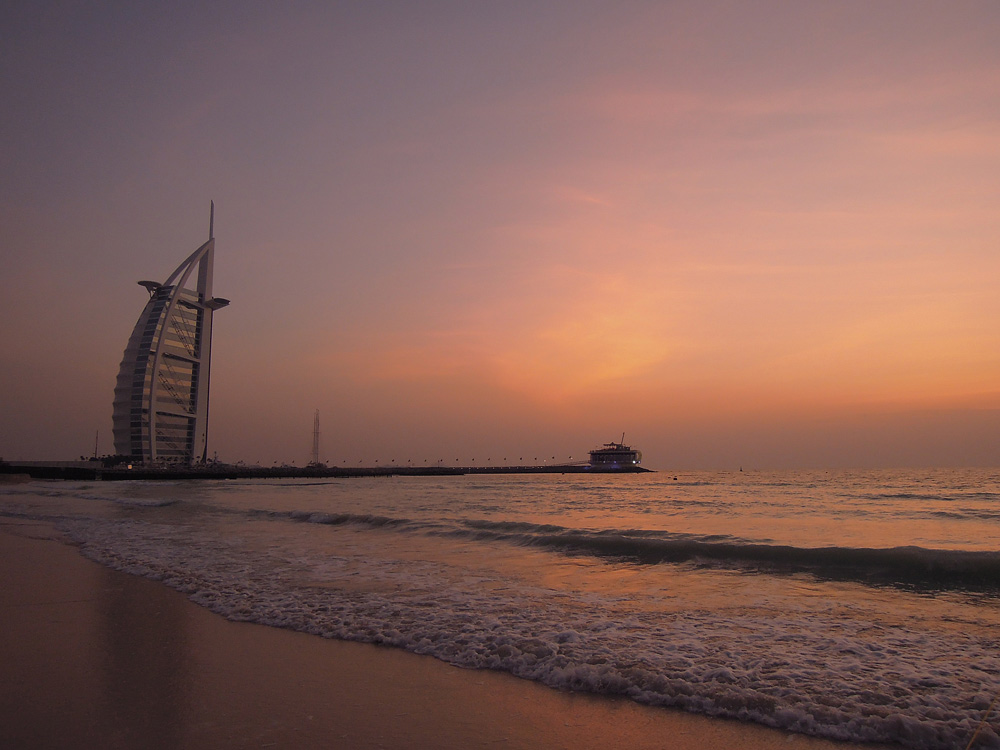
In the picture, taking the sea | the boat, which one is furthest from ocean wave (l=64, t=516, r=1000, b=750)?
the boat

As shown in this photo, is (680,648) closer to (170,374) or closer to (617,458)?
(170,374)

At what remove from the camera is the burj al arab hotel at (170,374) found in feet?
358

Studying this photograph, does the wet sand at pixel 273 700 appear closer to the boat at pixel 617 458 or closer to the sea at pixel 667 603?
the sea at pixel 667 603

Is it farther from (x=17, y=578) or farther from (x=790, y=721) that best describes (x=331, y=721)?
(x=17, y=578)

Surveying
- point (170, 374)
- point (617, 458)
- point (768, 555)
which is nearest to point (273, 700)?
point (768, 555)

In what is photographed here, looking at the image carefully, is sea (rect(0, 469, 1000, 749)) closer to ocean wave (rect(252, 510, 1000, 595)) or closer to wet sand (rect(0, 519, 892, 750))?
ocean wave (rect(252, 510, 1000, 595))

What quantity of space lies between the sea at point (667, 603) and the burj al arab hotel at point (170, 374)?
103m

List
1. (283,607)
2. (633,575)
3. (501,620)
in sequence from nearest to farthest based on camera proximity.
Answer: (501,620) → (283,607) → (633,575)

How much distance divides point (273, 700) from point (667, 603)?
5713mm

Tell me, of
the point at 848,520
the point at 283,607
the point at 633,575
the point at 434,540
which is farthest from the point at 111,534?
the point at 848,520

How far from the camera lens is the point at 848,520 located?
21219 mm

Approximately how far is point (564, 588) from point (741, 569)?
4325mm

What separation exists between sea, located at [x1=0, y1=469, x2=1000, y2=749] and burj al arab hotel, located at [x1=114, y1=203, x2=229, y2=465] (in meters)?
103

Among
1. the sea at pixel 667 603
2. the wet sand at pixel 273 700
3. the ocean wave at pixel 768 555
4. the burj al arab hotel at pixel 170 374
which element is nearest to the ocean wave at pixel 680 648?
the sea at pixel 667 603
